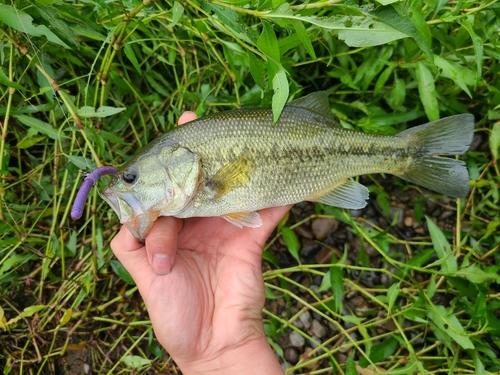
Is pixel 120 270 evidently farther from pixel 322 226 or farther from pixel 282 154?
pixel 322 226

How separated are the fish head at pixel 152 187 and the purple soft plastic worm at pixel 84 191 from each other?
0.07m

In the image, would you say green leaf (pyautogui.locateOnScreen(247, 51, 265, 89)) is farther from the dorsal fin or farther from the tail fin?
the tail fin

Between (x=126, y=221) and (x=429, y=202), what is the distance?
8.38ft

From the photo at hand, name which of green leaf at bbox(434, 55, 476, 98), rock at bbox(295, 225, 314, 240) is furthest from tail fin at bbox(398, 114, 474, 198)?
rock at bbox(295, 225, 314, 240)

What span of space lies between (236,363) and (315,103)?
5.19 feet

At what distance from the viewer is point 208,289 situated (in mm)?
2240

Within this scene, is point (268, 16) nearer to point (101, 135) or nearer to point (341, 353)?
point (101, 135)

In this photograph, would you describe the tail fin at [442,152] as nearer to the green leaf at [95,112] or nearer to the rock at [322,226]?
the rock at [322,226]

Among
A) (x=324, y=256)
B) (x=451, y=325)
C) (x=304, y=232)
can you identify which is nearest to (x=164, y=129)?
(x=304, y=232)

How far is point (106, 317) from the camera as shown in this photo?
3002mm

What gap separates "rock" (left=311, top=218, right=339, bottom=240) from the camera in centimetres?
331

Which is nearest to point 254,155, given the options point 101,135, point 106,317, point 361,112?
point 101,135

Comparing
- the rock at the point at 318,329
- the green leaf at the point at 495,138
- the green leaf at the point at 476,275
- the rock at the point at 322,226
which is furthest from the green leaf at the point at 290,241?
the green leaf at the point at 495,138

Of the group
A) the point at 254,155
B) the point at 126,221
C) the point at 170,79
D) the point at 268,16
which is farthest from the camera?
the point at 170,79
